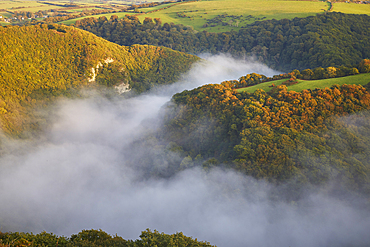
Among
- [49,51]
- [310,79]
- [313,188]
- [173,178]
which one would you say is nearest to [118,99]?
[49,51]

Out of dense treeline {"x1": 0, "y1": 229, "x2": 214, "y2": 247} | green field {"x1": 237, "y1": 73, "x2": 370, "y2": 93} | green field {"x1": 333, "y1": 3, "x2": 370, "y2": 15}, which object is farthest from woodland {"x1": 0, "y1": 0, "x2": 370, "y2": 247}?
green field {"x1": 333, "y1": 3, "x2": 370, "y2": 15}

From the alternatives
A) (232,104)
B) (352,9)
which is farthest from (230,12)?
(232,104)

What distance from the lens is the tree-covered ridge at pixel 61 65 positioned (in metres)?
68.3

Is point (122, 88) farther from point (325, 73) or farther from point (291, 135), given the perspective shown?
point (291, 135)

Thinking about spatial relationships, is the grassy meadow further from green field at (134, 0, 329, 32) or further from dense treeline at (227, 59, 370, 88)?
dense treeline at (227, 59, 370, 88)

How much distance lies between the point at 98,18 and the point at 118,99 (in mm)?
91147

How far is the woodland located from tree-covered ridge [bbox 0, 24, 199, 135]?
367mm

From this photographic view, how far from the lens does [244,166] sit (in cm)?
3225

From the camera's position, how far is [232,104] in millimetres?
42344

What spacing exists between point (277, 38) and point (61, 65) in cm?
10064

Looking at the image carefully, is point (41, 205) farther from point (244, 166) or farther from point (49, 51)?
point (49, 51)

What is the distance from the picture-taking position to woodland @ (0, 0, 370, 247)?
93.6 feet

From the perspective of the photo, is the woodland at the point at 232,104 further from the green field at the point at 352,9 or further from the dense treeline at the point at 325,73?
the green field at the point at 352,9

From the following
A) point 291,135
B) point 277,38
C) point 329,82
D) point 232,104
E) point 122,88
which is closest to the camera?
point 291,135
